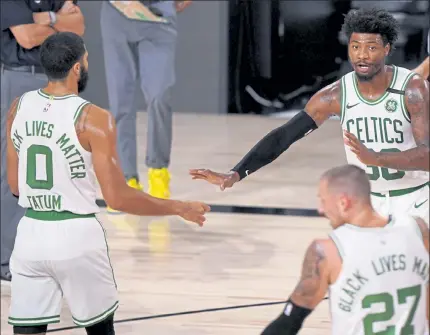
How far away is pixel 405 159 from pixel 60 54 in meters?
1.22

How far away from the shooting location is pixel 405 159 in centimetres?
308

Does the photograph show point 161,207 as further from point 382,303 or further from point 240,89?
point 240,89

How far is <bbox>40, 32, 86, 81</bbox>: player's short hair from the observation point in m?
3.55

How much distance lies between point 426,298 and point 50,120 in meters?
1.46

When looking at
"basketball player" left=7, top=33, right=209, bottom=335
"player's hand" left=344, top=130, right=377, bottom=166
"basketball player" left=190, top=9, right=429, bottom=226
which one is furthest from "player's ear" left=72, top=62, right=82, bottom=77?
"player's hand" left=344, top=130, right=377, bottom=166

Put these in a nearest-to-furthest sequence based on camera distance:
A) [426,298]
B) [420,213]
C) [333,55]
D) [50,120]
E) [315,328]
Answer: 1. [426,298]
2. [420,213]
3. [50,120]
4. [315,328]
5. [333,55]

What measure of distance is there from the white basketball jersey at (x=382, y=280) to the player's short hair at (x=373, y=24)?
0.73 metres

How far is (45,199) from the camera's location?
12.0 feet

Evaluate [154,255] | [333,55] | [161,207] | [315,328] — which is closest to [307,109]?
[161,207]

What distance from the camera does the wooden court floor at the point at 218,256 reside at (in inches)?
201

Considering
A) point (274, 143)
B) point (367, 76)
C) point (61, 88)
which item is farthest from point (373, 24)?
point (61, 88)

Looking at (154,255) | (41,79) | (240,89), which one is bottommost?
(240,89)

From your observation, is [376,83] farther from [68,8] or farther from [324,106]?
[68,8]

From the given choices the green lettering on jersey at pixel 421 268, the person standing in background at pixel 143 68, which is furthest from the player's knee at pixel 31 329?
the person standing in background at pixel 143 68
